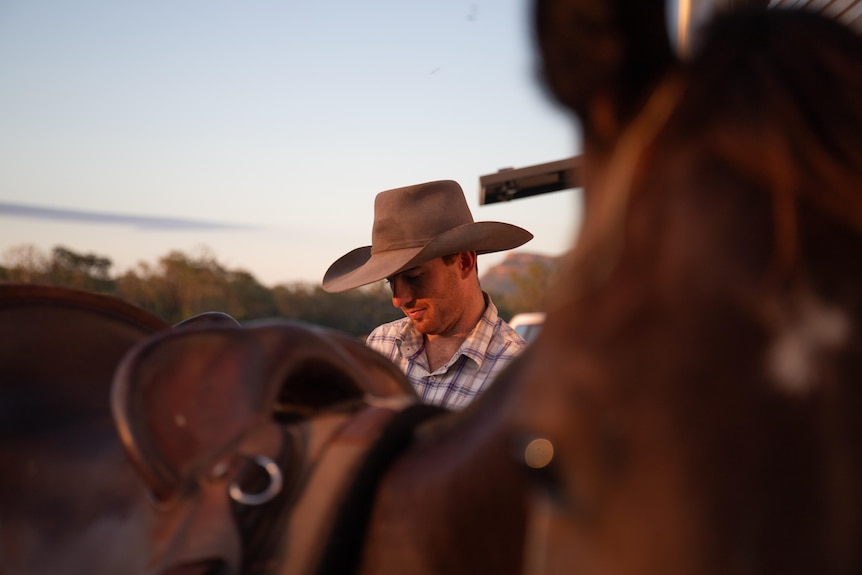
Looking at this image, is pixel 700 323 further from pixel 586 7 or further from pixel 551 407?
pixel 586 7

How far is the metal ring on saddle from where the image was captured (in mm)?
1093

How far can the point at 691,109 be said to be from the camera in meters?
0.67

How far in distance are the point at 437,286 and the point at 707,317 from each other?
2.83 m

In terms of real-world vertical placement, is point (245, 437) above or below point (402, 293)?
above

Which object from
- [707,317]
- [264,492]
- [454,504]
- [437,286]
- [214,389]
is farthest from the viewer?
[437,286]

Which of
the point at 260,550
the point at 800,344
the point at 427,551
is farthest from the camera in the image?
the point at 260,550

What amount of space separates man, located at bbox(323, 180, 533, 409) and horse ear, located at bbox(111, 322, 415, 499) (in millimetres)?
1987

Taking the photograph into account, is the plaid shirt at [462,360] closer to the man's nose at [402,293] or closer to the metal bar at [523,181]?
the man's nose at [402,293]

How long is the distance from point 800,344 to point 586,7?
316 millimetres

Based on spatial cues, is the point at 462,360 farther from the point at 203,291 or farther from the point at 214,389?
the point at 203,291

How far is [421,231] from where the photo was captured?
345cm

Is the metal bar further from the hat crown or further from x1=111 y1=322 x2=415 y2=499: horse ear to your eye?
x1=111 y1=322 x2=415 y2=499: horse ear

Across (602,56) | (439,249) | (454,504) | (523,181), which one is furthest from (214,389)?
(523,181)

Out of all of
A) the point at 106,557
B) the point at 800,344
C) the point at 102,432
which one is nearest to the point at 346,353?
the point at 106,557
